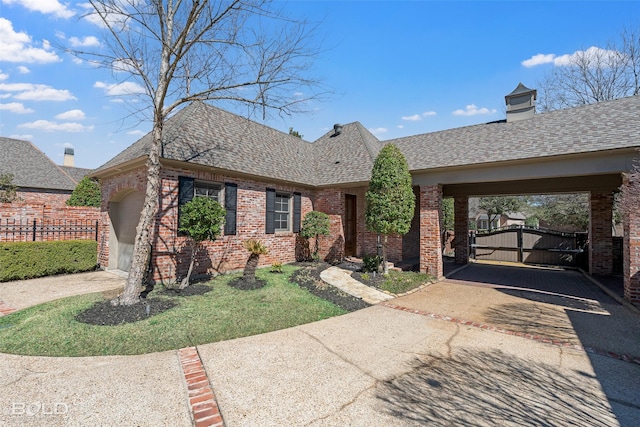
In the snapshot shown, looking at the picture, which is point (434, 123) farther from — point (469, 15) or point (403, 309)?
point (403, 309)

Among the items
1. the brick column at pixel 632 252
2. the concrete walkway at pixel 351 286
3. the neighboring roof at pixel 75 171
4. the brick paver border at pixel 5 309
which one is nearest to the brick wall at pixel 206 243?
the concrete walkway at pixel 351 286

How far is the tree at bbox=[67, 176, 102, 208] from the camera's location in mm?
14117

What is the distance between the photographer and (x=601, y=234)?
10.4 meters

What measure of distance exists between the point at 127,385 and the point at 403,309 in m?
5.13

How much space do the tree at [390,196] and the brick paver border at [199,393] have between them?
21.0 ft

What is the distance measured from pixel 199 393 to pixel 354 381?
1.73 metres

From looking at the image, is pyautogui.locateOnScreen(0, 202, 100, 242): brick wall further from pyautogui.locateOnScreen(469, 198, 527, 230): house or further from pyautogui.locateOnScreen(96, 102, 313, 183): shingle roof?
pyautogui.locateOnScreen(469, 198, 527, 230): house

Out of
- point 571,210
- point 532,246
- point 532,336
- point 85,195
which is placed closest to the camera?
point 532,336

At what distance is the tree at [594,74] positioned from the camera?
16969mm

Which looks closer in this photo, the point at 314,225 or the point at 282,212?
the point at 314,225

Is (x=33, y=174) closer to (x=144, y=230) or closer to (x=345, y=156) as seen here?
(x=144, y=230)

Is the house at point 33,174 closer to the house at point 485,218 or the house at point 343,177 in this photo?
the house at point 343,177

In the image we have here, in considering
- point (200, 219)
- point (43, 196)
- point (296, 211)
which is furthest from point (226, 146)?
point (43, 196)

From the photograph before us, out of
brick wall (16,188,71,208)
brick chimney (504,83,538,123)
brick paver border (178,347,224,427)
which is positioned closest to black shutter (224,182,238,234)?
brick paver border (178,347,224,427)
